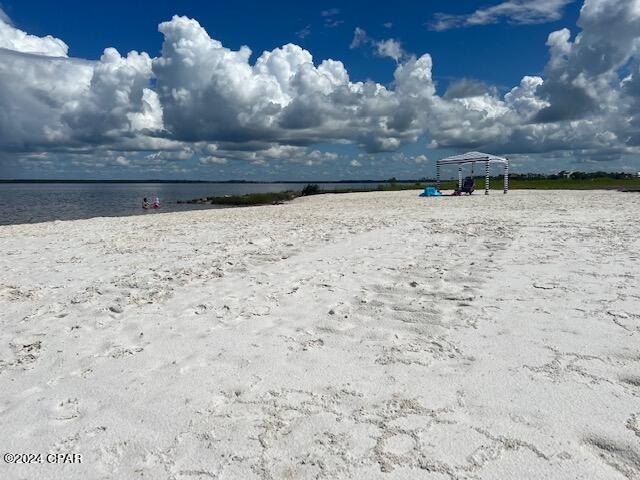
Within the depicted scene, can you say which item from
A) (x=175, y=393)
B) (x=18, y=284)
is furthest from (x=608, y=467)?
(x=18, y=284)

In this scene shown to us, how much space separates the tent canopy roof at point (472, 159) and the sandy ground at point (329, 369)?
24.1m

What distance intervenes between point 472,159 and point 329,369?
2939 centimetres

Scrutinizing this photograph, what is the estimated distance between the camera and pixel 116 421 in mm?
2809

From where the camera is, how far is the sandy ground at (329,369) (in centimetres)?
240

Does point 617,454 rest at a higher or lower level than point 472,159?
lower

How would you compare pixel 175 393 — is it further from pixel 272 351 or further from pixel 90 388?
pixel 272 351

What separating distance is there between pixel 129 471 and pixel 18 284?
533 cm

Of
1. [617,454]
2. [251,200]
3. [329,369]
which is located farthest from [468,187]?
[617,454]

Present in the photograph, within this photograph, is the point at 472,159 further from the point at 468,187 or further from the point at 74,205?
the point at 74,205

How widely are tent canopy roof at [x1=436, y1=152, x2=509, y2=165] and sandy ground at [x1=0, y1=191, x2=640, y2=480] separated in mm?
24147

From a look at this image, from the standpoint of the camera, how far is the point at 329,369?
135 inches

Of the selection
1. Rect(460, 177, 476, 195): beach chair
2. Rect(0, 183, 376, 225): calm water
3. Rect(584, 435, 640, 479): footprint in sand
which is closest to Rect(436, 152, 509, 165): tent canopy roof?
Rect(460, 177, 476, 195): beach chair

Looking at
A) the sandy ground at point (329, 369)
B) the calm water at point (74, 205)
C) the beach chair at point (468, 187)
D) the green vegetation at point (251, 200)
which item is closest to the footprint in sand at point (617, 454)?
the sandy ground at point (329, 369)

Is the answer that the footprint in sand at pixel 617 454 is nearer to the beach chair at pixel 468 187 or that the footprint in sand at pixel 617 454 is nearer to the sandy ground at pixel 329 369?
the sandy ground at pixel 329 369
